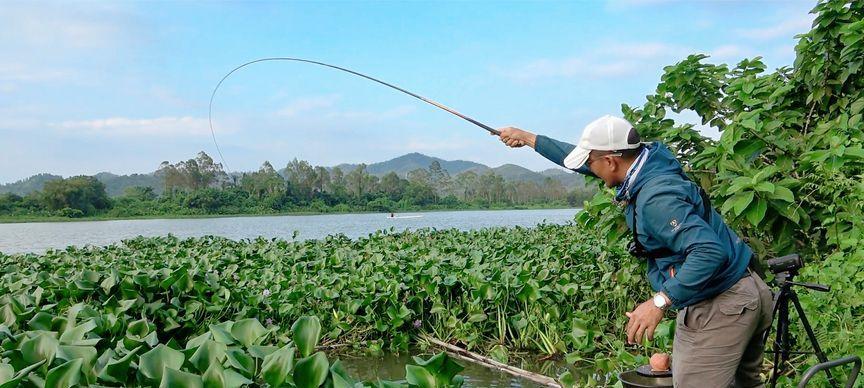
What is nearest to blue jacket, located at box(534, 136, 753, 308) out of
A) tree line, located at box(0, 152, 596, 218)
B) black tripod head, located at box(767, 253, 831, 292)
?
black tripod head, located at box(767, 253, 831, 292)

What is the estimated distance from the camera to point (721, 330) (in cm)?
237

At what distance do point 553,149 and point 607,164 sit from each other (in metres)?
0.65

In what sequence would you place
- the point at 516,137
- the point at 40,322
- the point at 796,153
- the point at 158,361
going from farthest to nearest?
the point at 796,153 < the point at 516,137 < the point at 40,322 < the point at 158,361

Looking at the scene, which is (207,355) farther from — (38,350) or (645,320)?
(645,320)

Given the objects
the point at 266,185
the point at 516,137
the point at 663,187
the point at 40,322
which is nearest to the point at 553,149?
the point at 516,137

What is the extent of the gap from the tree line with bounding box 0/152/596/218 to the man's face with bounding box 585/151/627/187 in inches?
1613

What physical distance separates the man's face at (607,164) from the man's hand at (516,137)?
76 cm

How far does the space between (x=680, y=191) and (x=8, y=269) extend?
7483 mm

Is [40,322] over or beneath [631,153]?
beneath

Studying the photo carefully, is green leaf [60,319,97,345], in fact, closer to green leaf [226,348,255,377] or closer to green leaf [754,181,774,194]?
green leaf [226,348,255,377]

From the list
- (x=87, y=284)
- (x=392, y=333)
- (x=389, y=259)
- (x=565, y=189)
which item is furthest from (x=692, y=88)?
(x=565, y=189)

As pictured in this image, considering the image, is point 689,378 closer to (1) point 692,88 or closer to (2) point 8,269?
(1) point 692,88

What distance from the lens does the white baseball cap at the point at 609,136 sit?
2.39 metres

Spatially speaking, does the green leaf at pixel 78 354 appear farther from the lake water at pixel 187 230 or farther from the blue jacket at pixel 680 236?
the lake water at pixel 187 230
